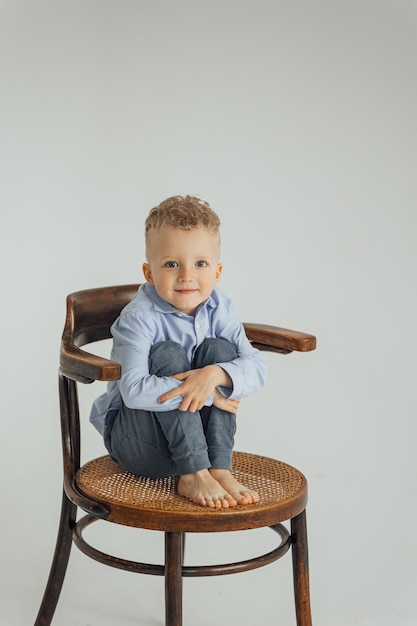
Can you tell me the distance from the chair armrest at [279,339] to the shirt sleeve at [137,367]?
13.3 inches

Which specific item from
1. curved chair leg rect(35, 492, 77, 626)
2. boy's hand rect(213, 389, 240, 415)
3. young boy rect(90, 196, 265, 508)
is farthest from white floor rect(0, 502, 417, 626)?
boy's hand rect(213, 389, 240, 415)

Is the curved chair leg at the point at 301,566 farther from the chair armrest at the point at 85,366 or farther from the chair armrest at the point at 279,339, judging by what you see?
the chair armrest at the point at 85,366

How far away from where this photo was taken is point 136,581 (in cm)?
325

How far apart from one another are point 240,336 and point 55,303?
1356 millimetres

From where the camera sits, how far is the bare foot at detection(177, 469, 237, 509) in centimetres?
241

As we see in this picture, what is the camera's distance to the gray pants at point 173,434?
249 centimetres

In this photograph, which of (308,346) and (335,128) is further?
(335,128)

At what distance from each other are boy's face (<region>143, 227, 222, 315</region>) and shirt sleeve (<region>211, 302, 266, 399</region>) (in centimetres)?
14

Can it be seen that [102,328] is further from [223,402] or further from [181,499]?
[181,499]

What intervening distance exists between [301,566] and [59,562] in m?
0.63

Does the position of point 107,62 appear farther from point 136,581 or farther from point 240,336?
point 136,581

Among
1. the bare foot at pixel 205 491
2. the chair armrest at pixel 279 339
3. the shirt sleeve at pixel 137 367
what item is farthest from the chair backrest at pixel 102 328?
the bare foot at pixel 205 491

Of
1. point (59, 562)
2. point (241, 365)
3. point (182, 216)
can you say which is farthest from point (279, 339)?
point (59, 562)

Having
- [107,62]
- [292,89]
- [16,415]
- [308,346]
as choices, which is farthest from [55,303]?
[308,346]
